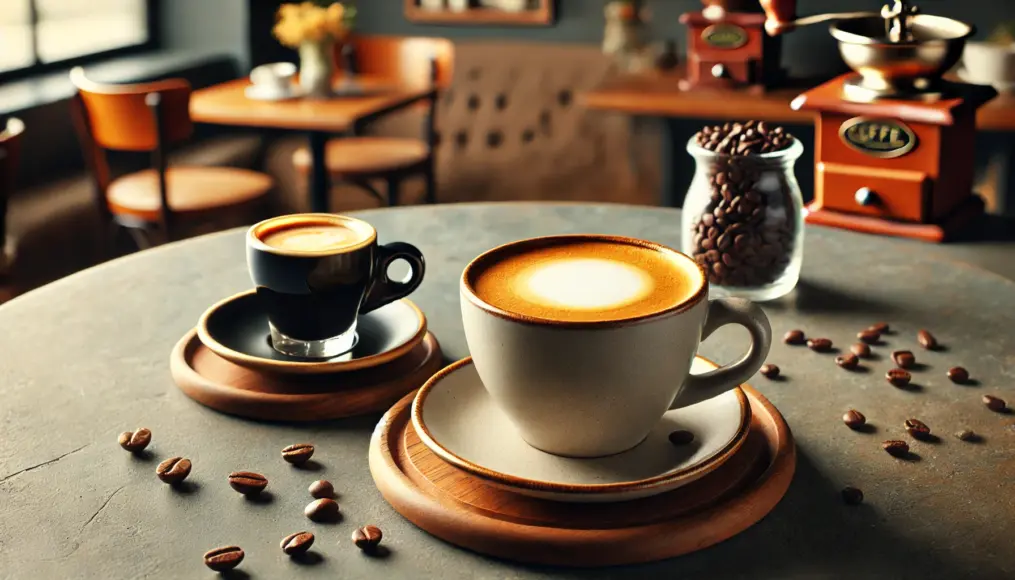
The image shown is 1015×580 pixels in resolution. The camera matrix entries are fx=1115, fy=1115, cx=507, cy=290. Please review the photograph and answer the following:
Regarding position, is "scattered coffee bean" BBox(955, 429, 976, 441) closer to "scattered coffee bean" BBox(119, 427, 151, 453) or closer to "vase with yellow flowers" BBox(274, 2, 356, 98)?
"scattered coffee bean" BBox(119, 427, 151, 453)

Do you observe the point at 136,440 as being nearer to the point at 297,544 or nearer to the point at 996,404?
the point at 297,544

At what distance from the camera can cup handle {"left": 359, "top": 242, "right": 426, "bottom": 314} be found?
1022mm

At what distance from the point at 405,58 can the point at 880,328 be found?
3.43 meters

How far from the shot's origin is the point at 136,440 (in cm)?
87

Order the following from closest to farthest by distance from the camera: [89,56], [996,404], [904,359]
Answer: [996,404]
[904,359]
[89,56]

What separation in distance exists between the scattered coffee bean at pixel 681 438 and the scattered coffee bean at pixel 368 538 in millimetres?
224

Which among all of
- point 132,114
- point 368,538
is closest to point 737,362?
point 368,538

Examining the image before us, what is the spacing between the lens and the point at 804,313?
3.89ft

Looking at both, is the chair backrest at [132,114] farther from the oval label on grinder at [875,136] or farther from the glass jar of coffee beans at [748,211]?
the glass jar of coffee beans at [748,211]

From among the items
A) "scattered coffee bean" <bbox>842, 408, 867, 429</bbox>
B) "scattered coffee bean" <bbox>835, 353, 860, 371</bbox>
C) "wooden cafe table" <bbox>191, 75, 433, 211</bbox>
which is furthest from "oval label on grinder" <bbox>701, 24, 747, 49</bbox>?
"scattered coffee bean" <bbox>842, 408, 867, 429</bbox>

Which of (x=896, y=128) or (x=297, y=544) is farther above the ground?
(x=896, y=128)

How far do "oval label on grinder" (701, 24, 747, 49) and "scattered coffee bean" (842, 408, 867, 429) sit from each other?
2.33 meters

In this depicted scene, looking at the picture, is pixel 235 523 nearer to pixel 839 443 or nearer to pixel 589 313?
pixel 589 313

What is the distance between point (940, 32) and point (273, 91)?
8.33 ft
